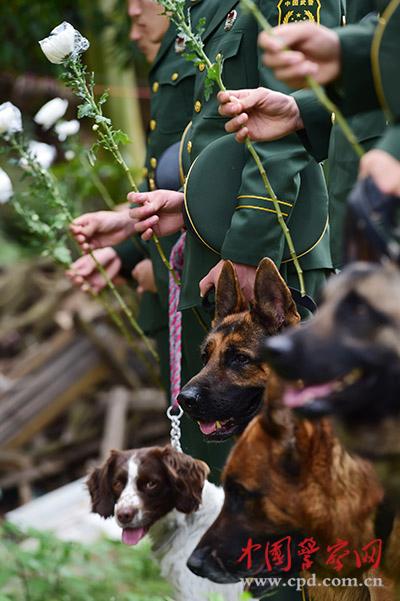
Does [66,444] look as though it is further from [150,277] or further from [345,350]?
[345,350]

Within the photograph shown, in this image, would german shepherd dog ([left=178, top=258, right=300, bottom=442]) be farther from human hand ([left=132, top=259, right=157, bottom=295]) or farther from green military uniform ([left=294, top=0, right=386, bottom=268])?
human hand ([left=132, top=259, right=157, bottom=295])

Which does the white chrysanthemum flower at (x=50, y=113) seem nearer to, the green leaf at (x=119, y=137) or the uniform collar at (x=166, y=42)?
the uniform collar at (x=166, y=42)

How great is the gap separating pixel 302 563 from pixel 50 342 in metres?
5.75

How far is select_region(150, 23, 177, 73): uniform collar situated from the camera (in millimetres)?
4034

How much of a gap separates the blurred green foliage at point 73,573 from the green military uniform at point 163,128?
1043 millimetres

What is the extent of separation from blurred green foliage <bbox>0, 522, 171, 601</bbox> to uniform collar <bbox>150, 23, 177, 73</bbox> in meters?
2.13

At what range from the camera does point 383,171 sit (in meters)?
1.99

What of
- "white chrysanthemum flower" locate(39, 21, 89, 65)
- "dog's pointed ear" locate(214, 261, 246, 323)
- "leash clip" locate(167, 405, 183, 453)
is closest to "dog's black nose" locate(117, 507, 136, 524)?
"leash clip" locate(167, 405, 183, 453)

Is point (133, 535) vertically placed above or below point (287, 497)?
below

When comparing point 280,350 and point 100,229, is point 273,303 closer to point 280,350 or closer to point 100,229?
point 280,350

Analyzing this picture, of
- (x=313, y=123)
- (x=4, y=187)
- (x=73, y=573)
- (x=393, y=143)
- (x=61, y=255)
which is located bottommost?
(x=73, y=573)

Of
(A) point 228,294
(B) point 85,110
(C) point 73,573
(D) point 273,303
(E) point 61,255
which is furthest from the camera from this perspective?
(C) point 73,573

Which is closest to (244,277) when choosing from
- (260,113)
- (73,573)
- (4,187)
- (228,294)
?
(228,294)

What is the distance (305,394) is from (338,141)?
86 centimetres
